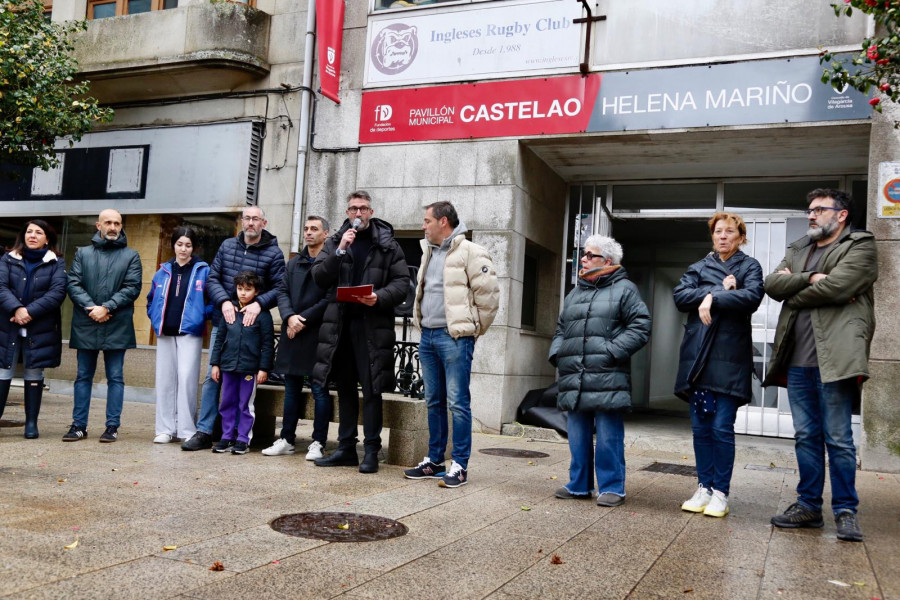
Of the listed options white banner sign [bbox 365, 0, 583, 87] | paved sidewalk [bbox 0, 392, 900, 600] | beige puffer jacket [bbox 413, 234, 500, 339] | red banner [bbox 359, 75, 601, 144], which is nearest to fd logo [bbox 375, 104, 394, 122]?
red banner [bbox 359, 75, 601, 144]

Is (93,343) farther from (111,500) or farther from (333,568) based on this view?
(333,568)

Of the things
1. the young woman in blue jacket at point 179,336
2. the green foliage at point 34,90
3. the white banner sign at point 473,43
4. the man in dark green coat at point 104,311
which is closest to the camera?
the man in dark green coat at point 104,311

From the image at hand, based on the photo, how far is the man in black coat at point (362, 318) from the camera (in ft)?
21.3

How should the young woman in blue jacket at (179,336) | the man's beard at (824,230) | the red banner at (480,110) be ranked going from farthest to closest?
1. the red banner at (480,110)
2. the young woman in blue jacket at (179,336)
3. the man's beard at (824,230)

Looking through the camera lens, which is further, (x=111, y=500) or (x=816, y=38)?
(x=816, y=38)

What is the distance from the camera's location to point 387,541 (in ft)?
13.9

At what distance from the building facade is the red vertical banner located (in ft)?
0.45

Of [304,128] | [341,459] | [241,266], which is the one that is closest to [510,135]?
[304,128]

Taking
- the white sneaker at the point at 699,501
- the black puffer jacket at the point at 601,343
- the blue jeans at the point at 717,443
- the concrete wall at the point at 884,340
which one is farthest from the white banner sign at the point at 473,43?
the white sneaker at the point at 699,501

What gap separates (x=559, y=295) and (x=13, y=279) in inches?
290

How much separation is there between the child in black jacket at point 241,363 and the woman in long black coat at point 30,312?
163cm

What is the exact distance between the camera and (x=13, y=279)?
743 cm

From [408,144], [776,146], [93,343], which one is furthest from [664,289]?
[93,343]

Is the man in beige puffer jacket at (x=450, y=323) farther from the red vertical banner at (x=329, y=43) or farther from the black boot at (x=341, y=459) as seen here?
the red vertical banner at (x=329, y=43)
